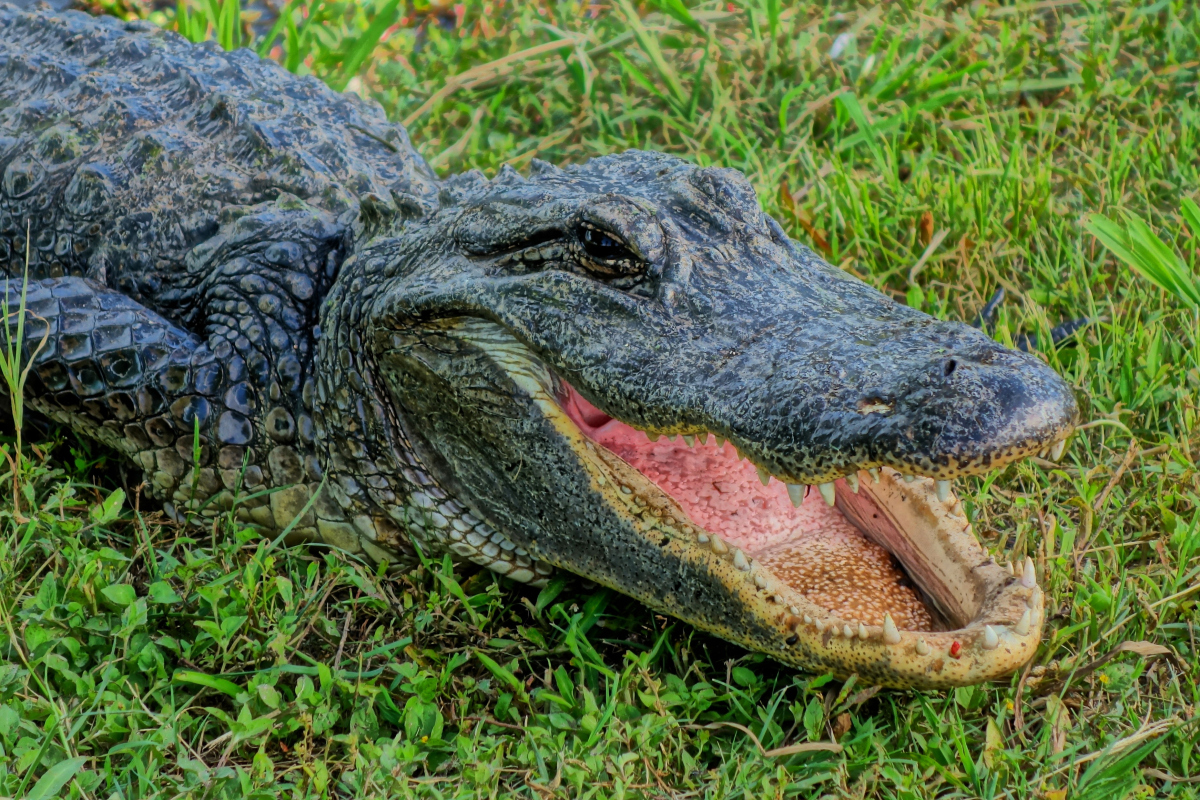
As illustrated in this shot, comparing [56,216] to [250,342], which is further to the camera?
[56,216]

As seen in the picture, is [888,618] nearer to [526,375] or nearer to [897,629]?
[897,629]

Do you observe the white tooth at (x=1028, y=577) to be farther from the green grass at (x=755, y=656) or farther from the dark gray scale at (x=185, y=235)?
the dark gray scale at (x=185, y=235)

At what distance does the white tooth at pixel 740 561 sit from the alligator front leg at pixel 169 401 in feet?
4.16

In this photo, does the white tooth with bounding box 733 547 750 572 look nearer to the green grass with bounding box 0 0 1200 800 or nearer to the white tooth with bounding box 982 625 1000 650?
the green grass with bounding box 0 0 1200 800

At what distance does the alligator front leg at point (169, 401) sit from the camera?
345cm

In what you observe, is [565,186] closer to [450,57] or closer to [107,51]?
[107,51]

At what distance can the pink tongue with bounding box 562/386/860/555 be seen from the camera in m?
3.07

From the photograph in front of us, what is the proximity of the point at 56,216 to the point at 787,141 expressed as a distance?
276 centimetres

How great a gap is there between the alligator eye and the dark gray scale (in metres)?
0.65

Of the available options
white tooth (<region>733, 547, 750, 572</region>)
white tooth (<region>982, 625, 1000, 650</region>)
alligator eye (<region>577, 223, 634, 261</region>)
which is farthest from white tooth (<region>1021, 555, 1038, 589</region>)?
alligator eye (<region>577, 223, 634, 261</region>)

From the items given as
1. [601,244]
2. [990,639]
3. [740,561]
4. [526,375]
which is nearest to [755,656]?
[740,561]

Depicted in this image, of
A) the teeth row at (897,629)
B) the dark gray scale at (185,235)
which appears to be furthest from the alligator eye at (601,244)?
the teeth row at (897,629)

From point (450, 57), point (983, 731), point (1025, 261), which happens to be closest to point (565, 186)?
point (983, 731)

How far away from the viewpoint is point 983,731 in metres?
2.76
